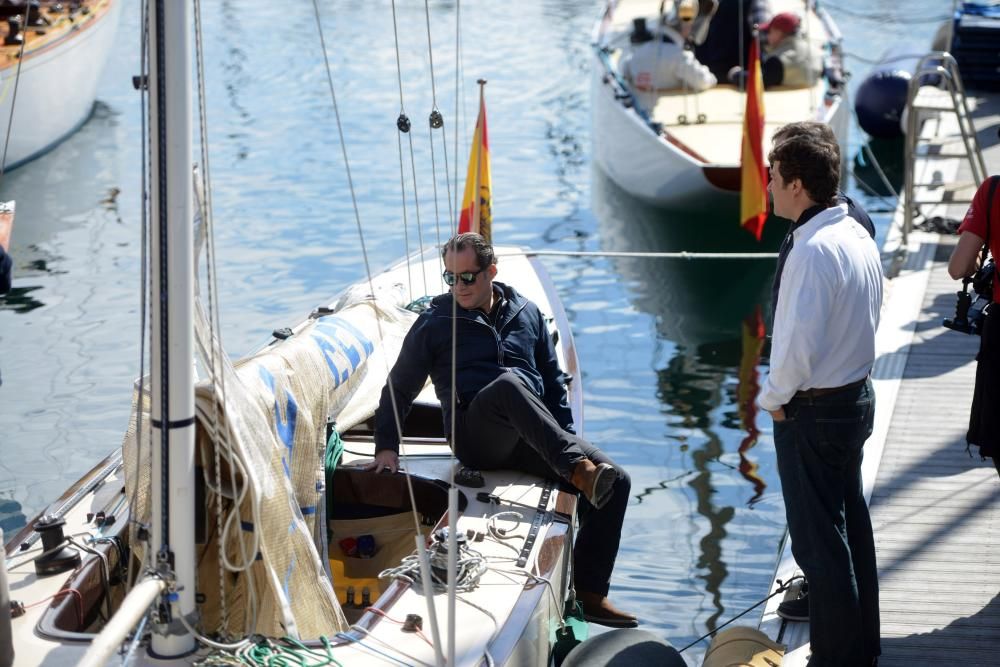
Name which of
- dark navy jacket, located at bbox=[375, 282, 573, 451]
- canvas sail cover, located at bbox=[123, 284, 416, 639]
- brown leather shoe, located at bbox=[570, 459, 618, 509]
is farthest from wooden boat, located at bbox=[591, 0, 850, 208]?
canvas sail cover, located at bbox=[123, 284, 416, 639]

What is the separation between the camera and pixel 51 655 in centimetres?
340

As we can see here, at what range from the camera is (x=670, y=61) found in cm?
1336

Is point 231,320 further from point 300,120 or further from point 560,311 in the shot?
point 300,120

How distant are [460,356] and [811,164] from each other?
1.69m

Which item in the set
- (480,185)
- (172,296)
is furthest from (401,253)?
(172,296)

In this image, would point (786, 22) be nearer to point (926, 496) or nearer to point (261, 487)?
point (926, 496)

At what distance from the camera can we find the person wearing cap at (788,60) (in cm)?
1353

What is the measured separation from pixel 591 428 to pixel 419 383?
137 inches

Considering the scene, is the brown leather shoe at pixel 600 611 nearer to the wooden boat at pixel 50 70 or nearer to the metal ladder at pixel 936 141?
the metal ladder at pixel 936 141

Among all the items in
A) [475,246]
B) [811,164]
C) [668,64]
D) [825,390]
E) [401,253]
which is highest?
[811,164]

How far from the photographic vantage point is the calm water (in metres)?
7.10

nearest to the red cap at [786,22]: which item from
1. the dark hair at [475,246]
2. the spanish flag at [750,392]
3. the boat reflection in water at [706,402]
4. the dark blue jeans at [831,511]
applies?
the boat reflection in water at [706,402]

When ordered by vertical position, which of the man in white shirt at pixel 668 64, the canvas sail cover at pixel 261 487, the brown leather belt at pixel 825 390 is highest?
the brown leather belt at pixel 825 390

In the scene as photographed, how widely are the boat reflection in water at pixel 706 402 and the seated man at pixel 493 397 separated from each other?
119 centimetres
